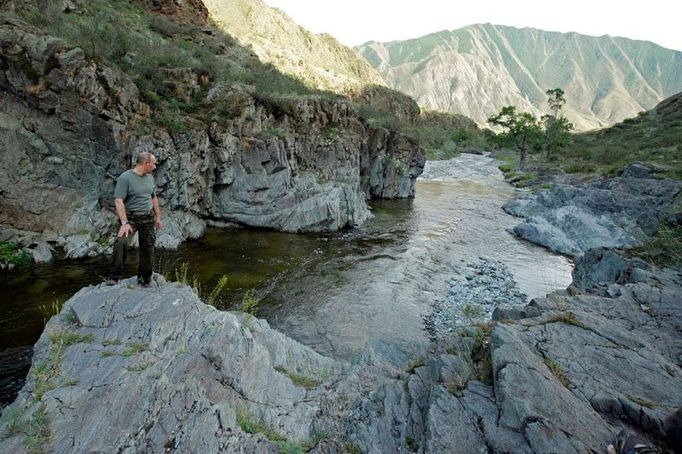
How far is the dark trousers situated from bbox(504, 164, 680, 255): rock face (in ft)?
61.5

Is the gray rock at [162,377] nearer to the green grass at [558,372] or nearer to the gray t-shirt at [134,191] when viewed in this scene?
the gray t-shirt at [134,191]

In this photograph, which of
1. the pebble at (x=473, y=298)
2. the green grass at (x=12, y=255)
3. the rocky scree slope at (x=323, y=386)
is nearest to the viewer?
the rocky scree slope at (x=323, y=386)

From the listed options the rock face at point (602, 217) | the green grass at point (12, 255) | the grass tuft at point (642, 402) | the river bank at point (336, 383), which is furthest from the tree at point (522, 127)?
the green grass at point (12, 255)

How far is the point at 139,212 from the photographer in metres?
6.07

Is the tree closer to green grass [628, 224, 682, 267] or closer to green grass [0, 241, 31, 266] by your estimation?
green grass [628, 224, 682, 267]

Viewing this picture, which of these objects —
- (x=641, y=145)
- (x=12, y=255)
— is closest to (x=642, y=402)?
(x=12, y=255)

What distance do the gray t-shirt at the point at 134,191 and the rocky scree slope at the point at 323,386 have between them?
145 centimetres

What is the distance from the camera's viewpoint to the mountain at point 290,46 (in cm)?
5152

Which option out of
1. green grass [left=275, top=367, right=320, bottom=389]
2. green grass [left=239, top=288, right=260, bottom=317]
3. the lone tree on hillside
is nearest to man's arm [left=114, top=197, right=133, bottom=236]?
green grass [left=239, top=288, right=260, bottom=317]

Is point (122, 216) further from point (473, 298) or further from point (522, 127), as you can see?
point (522, 127)

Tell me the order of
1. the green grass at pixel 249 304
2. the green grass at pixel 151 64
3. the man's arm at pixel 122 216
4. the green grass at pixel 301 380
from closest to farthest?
the green grass at pixel 301 380
the man's arm at pixel 122 216
the green grass at pixel 249 304
the green grass at pixel 151 64

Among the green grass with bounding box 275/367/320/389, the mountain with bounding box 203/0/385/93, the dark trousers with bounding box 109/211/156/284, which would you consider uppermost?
the mountain with bounding box 203/0/385/93

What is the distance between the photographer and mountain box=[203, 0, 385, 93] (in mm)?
51516

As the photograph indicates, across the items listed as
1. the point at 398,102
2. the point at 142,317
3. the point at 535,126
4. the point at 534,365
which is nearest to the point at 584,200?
the point at 534,365
